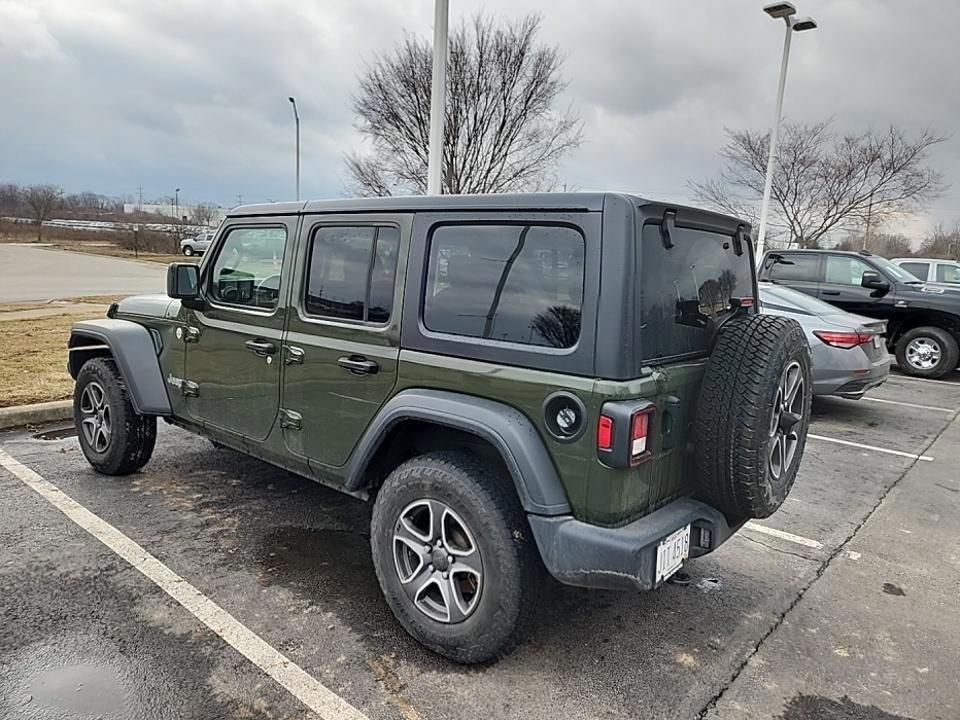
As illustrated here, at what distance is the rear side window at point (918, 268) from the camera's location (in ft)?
42.9

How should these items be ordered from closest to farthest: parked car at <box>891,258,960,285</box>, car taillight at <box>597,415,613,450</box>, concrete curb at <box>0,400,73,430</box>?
1. car taillight at <box>597,415,613,450</box>
2. concrete curb at <box>0,400,73,430</box>
3. parked car at <box>891,258,960,285</box>

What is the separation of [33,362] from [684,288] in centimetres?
736

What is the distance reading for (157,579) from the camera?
3.24 m

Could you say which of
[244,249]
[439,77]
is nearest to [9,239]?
[439,77]

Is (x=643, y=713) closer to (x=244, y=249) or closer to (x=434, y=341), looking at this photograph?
(x=434, y=341)

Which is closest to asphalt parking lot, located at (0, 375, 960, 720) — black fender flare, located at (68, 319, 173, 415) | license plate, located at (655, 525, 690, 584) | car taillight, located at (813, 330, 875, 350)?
license plate, located at (655, 525, 690, 584)

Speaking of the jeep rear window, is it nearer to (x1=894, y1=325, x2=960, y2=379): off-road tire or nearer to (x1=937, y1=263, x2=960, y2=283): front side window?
(x1=894, y1=325, x2=960, y2=379): off-road tire

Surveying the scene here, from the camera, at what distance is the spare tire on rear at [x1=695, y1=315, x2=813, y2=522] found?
2562 millimetres

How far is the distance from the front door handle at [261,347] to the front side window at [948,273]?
45.0 ft

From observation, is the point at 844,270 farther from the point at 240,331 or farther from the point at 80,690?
the point at 80,690

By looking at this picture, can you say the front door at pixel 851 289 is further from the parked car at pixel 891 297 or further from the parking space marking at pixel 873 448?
the parking space marking at pixel 873 448

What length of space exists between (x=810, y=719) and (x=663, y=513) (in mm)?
876

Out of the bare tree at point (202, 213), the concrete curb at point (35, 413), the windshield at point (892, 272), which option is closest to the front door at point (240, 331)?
the concrete curb at point (35, 413)

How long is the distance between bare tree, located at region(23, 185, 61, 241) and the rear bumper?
6199 centimetres
